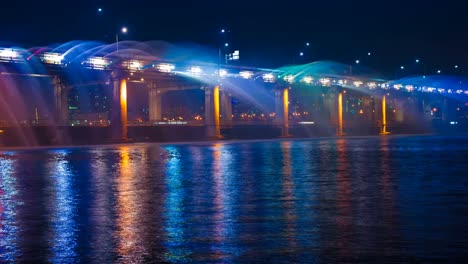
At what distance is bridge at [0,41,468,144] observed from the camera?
61500mm

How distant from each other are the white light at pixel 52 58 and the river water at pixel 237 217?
41.1 meters

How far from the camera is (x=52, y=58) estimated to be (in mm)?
61031

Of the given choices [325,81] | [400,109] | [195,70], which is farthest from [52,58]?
[400,109]

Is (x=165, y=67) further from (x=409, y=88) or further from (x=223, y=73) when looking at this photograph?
(x=409, y=88)

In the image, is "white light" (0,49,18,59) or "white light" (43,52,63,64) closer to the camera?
"white light" (0,49,18,59)

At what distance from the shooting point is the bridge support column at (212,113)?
67750 millimetres

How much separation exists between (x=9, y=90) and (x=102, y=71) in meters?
41.6

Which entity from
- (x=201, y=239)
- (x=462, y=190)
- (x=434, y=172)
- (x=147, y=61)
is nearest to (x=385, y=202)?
(x=462, y=190)

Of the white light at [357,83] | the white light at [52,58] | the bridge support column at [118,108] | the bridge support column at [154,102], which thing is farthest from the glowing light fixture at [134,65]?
the white light at [357,83]

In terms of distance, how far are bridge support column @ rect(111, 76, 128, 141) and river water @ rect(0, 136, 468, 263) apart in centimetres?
3921

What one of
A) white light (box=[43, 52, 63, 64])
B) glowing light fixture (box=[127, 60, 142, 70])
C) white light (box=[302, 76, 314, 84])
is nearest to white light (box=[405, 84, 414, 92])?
white light (box=[302, 76, 314, 84])

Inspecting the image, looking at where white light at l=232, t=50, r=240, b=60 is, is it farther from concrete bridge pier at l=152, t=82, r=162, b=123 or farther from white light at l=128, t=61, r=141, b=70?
white light at l=128, t=61, r=141, b=70

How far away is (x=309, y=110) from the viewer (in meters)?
163

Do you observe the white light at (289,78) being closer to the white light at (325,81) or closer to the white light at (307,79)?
the white light at (307,79)
